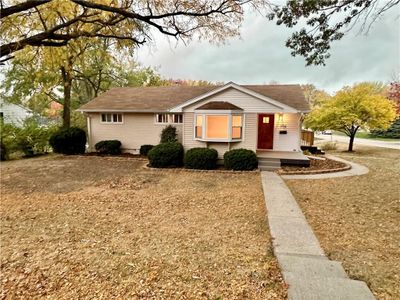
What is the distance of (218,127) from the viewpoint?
12.5 m

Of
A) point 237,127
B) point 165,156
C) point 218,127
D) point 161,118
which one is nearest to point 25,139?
point 161,118

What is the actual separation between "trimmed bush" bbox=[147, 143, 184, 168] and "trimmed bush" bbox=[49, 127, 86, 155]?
592 cm

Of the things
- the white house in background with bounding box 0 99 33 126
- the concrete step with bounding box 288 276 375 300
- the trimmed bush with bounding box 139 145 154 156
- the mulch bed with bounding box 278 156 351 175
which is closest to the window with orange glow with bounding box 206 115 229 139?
the mulch bed with bounding box 278 156 351 175

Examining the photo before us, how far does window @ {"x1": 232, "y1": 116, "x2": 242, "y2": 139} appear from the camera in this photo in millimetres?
11742

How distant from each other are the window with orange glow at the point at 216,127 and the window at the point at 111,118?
5.90m

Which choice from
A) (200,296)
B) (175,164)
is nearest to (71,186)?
(175,164)

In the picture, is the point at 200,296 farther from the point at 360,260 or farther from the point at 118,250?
the point at 360,260

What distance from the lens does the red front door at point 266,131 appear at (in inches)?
533

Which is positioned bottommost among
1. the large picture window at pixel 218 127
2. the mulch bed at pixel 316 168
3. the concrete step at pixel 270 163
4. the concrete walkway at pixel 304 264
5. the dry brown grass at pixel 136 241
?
the dry brown grass at pixel 136 241

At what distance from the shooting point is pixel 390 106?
1684cm

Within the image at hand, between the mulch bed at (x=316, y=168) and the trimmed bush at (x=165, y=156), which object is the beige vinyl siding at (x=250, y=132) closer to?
the mulch bed at (x=316, y=168)

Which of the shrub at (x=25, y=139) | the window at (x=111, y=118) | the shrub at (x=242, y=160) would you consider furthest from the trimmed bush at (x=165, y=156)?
the shrub at (x=25, y=139)

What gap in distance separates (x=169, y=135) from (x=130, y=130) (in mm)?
2798

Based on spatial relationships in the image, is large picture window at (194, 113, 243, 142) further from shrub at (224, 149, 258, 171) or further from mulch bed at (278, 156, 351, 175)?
mulch bed at (278, 156, 351, 175)
